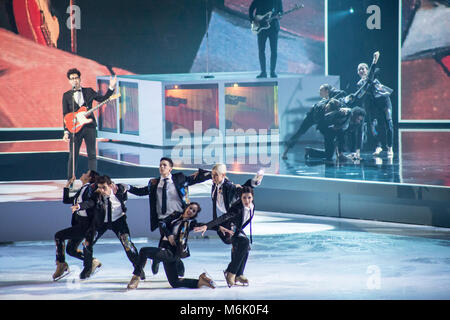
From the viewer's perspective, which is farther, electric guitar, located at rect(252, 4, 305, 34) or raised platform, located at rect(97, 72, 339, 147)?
electric guitar, located at rect(252, 4, 305, 34)

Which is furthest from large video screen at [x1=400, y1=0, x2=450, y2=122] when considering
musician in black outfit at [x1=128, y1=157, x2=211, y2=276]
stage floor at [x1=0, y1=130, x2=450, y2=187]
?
musician in black outfit at [x1=128, y1=157, x2=211, y2=276]

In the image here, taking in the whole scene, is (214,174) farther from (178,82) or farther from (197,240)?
(178,82)

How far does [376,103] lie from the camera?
10.5 metres

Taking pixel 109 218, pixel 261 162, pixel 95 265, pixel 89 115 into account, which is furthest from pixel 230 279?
pixel 261 162

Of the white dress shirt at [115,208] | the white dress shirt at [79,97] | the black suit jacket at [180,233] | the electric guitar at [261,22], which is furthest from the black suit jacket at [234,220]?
the electric guitar at [261,22]

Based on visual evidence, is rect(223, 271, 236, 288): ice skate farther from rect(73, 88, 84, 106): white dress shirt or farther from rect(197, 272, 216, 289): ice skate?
rect(73, 88, 84, 106): white dress shirt

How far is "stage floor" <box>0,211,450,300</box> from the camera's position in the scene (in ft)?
18.2

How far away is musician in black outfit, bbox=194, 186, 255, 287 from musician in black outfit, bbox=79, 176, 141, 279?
669 mm

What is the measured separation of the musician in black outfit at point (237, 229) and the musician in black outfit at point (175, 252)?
145mm

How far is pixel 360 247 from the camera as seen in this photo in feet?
23.2

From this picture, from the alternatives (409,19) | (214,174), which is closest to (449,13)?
(409,19)

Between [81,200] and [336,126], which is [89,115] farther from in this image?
[336,126]
